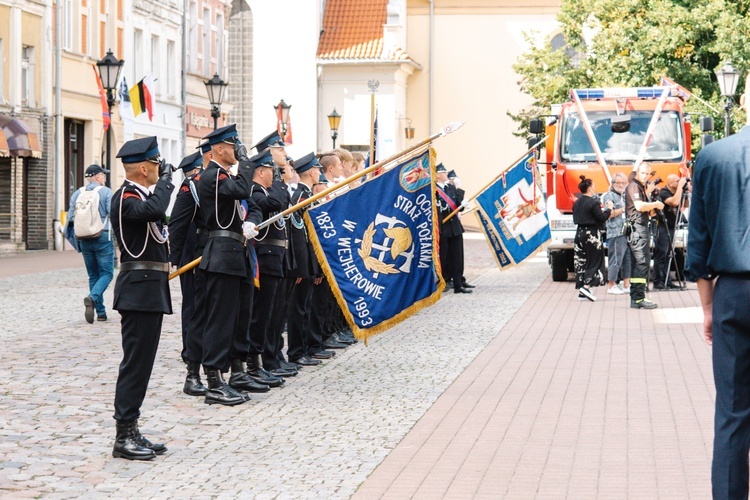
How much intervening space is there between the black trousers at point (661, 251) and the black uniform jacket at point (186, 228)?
44.8 feet

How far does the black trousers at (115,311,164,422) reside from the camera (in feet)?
27.4

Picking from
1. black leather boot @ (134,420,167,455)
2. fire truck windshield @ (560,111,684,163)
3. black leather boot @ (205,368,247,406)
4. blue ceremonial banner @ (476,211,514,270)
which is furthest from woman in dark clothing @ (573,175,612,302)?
black leather boot @ (134,420,167,455)

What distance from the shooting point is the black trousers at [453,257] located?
22719mm

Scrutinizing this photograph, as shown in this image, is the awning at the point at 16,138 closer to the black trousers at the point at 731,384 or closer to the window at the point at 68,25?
the window at the point at 68,25

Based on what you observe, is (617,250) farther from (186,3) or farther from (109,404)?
(186,3)

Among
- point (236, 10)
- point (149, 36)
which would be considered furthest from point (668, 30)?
point (236, 10)

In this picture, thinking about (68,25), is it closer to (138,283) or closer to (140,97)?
(140,97)

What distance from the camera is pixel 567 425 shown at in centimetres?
947

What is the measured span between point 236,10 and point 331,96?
5.57 meters

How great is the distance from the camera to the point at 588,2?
4316 cm

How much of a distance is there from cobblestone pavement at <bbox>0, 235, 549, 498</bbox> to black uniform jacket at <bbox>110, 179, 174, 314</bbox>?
36.2 inches

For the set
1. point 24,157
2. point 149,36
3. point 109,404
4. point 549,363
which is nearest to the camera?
point 109,404

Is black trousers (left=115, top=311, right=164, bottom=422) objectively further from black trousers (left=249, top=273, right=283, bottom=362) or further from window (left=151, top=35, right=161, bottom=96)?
window (left=151, top=35, right=161, bottom=96)

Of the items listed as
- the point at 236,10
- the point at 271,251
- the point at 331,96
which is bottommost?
the point at 271,251
